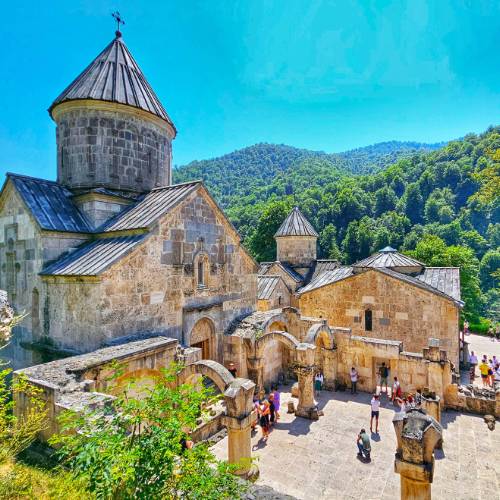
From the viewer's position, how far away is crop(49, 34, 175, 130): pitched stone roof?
11.1 metres

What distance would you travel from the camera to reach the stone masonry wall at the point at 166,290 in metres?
7.95

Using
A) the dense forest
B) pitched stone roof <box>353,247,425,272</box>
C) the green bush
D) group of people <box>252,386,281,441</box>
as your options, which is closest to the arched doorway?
group of people <box>252,386,281,441</box>

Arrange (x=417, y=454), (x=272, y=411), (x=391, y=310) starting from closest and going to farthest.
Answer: (x=417, y=454) → (x=272, y=411) → (x=391, y=310)

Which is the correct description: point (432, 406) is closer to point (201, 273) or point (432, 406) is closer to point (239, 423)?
point (239, 423)

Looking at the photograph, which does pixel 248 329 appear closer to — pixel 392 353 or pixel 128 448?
pixel 392 353

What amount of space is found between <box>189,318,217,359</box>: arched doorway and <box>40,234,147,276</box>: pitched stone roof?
3763 mm

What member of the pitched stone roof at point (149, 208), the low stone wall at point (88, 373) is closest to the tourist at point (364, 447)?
the low stone wall at point (88, 373)

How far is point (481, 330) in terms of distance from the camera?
27625 mm

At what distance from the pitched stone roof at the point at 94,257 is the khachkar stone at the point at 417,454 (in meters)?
7.13

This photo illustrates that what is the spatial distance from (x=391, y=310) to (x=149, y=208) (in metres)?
12.0

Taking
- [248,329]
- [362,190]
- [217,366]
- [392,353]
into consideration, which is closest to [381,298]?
[392,353]

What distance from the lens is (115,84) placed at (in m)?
11.5

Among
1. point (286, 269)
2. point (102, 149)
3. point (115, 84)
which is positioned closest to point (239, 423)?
point (102, 149)

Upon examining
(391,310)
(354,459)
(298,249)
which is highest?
(298,249)
